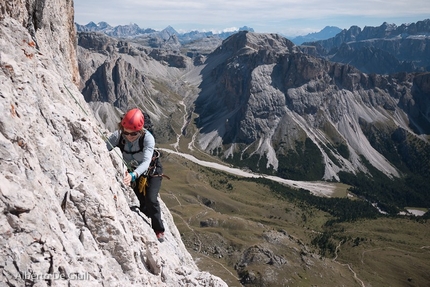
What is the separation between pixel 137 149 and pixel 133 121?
7.21ft

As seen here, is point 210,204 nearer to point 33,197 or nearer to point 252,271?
point 252,271

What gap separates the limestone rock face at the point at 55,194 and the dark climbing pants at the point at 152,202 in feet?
1.83

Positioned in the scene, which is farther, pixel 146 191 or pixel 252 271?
pixel 252 271

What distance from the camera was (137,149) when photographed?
1617 centimetres

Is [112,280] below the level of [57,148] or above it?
below

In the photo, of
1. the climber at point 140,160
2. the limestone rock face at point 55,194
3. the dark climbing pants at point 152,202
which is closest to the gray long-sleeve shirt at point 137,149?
the climber at point 140,160

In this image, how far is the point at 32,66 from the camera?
567 inches

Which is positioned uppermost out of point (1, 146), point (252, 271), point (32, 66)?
point (32, 66)

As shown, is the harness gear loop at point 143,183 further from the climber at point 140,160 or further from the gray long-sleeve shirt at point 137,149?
the gray long-sleeve shirt at point 137,149

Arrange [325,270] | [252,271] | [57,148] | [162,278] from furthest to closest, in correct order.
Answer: [325,270], [252,271], [162,278], [57,148]

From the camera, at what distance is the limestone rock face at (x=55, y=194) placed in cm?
956

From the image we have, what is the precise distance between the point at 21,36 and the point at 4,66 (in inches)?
127

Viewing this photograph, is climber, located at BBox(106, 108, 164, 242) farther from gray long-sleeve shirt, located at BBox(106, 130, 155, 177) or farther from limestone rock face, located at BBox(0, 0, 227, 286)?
limestone rock face, located at BBox(0, 0, 227, 286)

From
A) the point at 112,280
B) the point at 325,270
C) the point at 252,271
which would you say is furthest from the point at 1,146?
the point at 325,270
